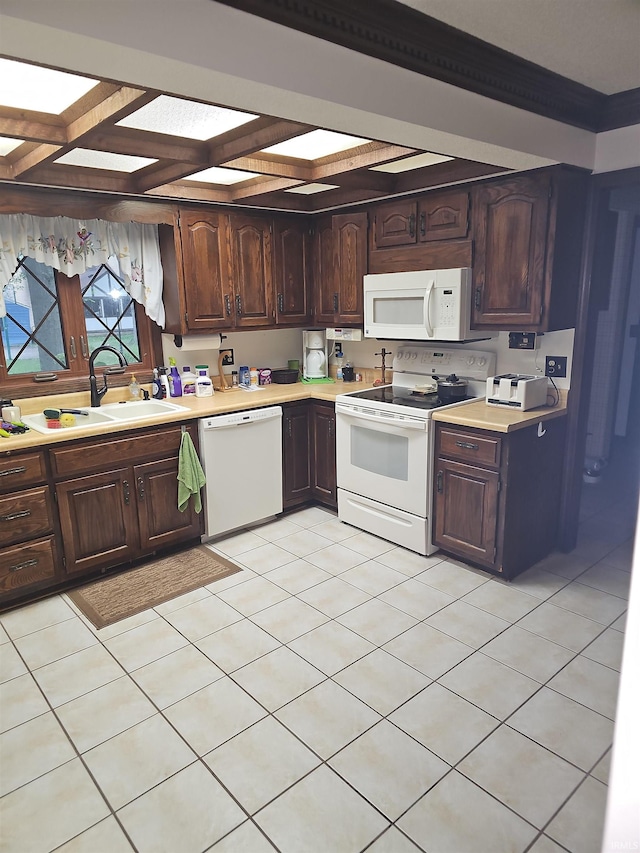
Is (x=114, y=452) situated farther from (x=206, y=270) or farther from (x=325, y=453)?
(x=325, y=453)

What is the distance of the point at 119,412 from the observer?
3568 mm

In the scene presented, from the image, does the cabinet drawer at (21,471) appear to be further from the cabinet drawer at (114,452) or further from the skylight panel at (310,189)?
the skylight panel at (310,189)

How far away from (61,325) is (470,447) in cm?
254

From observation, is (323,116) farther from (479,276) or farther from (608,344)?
(608,344)

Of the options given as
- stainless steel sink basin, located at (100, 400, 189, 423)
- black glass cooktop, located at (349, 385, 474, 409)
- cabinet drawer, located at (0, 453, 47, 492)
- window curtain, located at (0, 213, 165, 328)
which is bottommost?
cabinet drawer, located at (0, 453, 47, 492)

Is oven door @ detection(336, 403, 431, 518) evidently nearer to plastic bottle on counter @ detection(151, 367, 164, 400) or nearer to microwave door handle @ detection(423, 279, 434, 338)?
microwave door handle @ detection(423, 279, 434, 338)

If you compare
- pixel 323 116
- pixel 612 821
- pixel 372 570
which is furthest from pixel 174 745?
pixel 323 116

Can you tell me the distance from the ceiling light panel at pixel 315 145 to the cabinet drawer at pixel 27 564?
2239mm

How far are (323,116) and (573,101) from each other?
1395 millimetres

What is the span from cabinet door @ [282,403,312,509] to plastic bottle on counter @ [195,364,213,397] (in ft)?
1.76

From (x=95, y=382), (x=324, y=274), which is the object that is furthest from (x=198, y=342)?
(x=324, y=274)

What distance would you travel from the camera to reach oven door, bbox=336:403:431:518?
3248 mm

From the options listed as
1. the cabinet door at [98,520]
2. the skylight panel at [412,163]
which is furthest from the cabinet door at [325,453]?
the skylight panel at [412,163]

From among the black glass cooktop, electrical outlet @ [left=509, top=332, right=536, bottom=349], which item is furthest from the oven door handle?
electrical outlet @ [left=509, top=332, right=536, bottom=349]
